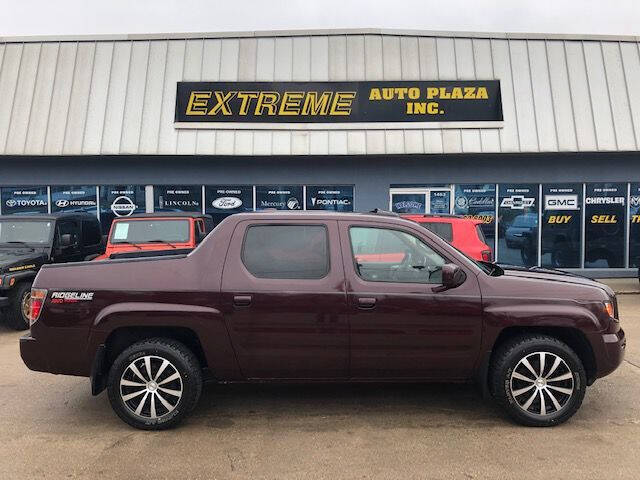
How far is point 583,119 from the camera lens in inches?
488

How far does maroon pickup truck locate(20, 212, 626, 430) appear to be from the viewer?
3.96 metres

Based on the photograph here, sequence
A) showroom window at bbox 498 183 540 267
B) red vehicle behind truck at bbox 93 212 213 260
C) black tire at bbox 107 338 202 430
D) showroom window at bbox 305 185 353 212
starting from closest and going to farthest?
black tire at bbox 107 338 202 430 < red vehicle behind truck at bbox 93 212 213 260 < showroom window at bbox 498 183 540 267 < showroom window at bbox 305 185 353 212

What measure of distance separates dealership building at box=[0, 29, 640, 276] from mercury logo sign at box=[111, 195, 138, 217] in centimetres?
4

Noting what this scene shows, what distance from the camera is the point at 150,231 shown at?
8.61 meters

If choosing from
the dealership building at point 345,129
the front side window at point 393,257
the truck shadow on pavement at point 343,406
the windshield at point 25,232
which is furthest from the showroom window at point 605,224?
the windshield at point 25,232

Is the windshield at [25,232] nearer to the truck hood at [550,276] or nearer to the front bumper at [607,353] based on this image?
the truck hood at [550,276]

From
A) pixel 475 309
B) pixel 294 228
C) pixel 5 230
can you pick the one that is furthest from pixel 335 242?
pixel 5 230

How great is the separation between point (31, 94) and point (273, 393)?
11.9 m

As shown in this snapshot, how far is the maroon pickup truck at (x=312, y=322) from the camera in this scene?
3.96 meters

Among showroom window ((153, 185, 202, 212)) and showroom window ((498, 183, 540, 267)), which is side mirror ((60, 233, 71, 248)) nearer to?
showroom window ((153, 185, 202, 212))

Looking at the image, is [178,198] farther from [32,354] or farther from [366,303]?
[366,303]

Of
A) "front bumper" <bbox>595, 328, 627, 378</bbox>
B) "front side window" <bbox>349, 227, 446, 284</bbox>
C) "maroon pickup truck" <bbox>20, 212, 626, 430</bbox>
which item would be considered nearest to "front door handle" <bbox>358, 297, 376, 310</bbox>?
"maroon pickup truck" <bbox>20, 212, 626, 430</bbox>

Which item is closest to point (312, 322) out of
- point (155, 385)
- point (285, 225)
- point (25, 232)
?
point (285, 225)

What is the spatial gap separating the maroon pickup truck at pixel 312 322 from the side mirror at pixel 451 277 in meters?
0.01
